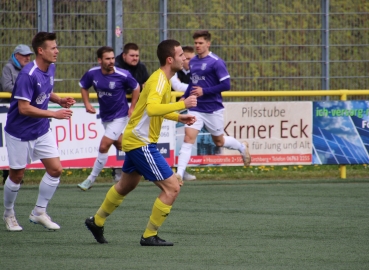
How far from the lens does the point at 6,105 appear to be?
1227 cm

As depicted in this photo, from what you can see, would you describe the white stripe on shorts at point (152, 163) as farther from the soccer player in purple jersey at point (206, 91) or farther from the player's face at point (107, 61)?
the player's face at point (107, 61)

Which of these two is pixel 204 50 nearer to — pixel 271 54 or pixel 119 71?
pixel 119 71

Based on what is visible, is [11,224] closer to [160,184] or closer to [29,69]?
[29,69]

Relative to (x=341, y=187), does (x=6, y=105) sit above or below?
above

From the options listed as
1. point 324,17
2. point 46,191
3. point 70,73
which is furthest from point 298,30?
point 46,191

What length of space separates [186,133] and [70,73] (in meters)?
2.87

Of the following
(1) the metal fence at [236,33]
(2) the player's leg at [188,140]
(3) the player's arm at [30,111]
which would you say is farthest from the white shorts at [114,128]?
(3) the player's arm at [30,111]

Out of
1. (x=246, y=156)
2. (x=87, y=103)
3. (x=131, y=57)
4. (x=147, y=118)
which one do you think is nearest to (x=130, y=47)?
(x=131, y=57)

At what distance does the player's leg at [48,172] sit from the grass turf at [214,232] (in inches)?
5.7

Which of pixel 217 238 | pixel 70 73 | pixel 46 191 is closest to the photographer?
pixel 217 238

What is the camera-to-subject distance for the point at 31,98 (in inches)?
313

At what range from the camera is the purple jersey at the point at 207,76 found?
38.9 feet

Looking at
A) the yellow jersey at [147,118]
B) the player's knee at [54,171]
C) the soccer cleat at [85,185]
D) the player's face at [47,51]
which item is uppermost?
the player's face at [47,51]

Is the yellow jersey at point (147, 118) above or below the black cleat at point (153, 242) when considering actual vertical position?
above
